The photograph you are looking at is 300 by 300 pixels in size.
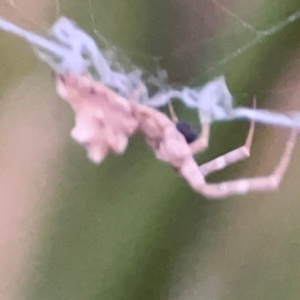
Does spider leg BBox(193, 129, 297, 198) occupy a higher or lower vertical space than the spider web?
lower

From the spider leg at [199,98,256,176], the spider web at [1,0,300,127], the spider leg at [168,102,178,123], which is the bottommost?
the spider leg at [199,98,256,176]

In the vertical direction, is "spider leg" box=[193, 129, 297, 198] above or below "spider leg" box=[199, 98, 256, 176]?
below

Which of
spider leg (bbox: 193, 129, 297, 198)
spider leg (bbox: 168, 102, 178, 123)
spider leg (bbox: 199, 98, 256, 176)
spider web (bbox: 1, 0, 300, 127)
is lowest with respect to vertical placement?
spider leg (bbox: 193, 129, 297, 198)

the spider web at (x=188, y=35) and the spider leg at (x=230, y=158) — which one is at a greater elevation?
the spider web at (x=188, y=35)

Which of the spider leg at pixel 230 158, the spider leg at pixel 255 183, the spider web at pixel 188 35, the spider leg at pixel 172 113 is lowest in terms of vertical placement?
the spider leg at pixel 255 183

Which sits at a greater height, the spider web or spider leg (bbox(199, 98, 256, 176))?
the spider web
